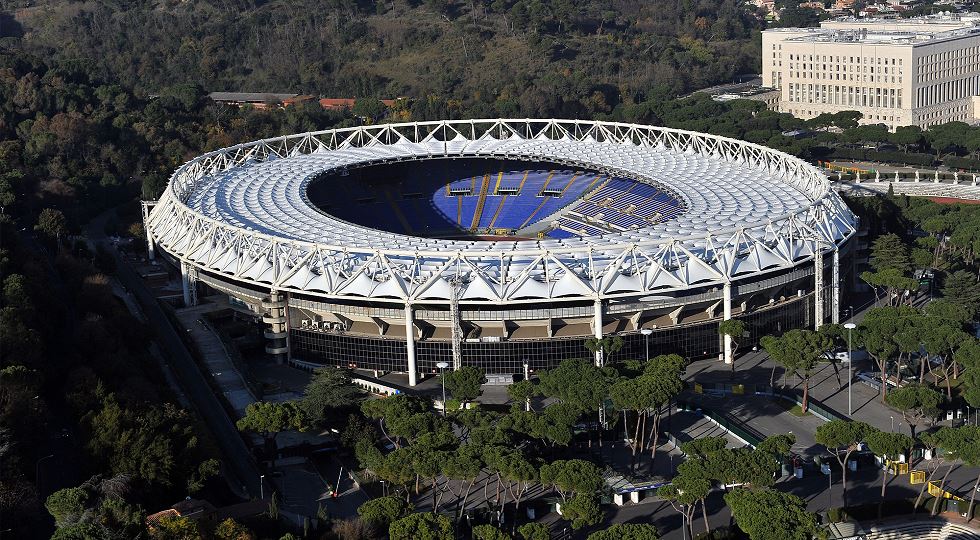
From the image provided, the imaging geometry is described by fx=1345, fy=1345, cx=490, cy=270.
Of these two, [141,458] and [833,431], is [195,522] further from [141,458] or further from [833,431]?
[833,431]

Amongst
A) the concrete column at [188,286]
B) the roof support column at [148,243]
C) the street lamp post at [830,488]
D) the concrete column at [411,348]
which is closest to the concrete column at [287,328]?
the concrete column at [411,348]

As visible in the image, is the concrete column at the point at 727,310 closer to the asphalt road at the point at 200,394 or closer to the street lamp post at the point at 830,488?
the street lamp post at the point at 830,488

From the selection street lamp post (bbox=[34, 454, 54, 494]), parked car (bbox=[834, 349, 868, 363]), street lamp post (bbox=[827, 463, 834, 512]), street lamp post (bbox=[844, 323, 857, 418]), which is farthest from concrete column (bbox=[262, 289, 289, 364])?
street lamp post (bbox=[827, 463, 834, 512])

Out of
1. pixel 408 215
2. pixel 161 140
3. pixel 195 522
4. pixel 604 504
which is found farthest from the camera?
pixel 161 140

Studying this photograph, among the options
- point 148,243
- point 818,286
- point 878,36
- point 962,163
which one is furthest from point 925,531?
point 878,36

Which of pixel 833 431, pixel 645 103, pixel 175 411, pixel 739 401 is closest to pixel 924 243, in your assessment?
pixel 739 401

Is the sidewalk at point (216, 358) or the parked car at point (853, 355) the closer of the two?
the sidewalk at point (216, 358)

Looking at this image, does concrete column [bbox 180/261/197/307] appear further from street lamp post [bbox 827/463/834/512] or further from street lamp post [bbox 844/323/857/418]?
street lamp post [bbox 827/463/834/512]
